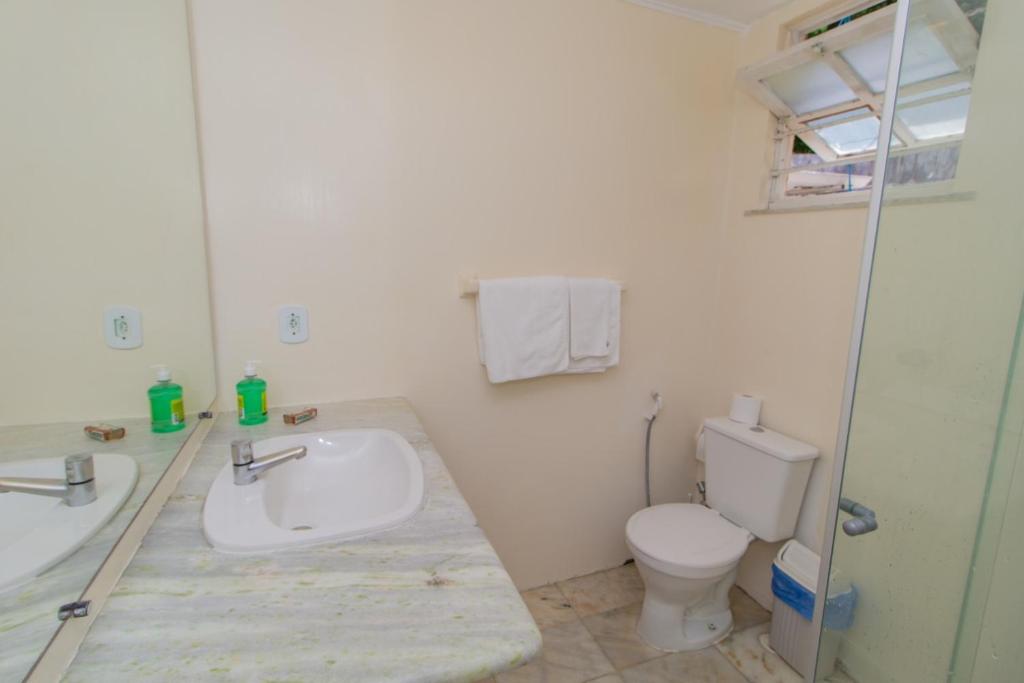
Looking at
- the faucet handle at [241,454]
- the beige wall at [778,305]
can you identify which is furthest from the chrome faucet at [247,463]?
the beige wall at [778,305]

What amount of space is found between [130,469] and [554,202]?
1.38 meters

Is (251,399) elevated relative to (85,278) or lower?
lower

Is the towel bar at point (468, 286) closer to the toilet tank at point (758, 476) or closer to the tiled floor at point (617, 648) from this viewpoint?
the toilet tank at point (758, 476)

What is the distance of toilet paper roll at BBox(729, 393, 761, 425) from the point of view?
6.08 feet

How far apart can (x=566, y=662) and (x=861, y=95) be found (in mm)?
2094

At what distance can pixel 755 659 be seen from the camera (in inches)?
64.7

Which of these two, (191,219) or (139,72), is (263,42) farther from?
(191,219)

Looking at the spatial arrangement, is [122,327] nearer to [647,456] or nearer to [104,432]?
[104,432]

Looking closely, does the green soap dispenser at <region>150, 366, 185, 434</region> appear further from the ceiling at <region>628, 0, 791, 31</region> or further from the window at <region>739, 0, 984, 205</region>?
the ceiling at <region>628, 0, 791, 31</region>

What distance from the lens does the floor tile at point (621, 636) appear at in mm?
1643

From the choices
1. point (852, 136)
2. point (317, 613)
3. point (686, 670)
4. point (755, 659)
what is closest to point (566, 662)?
point (686, 670)

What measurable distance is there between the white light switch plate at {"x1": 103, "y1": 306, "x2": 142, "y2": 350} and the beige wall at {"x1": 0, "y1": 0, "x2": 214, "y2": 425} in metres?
0.01

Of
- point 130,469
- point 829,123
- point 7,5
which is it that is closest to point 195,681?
point 130,469

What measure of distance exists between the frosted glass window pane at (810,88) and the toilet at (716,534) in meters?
1.17
